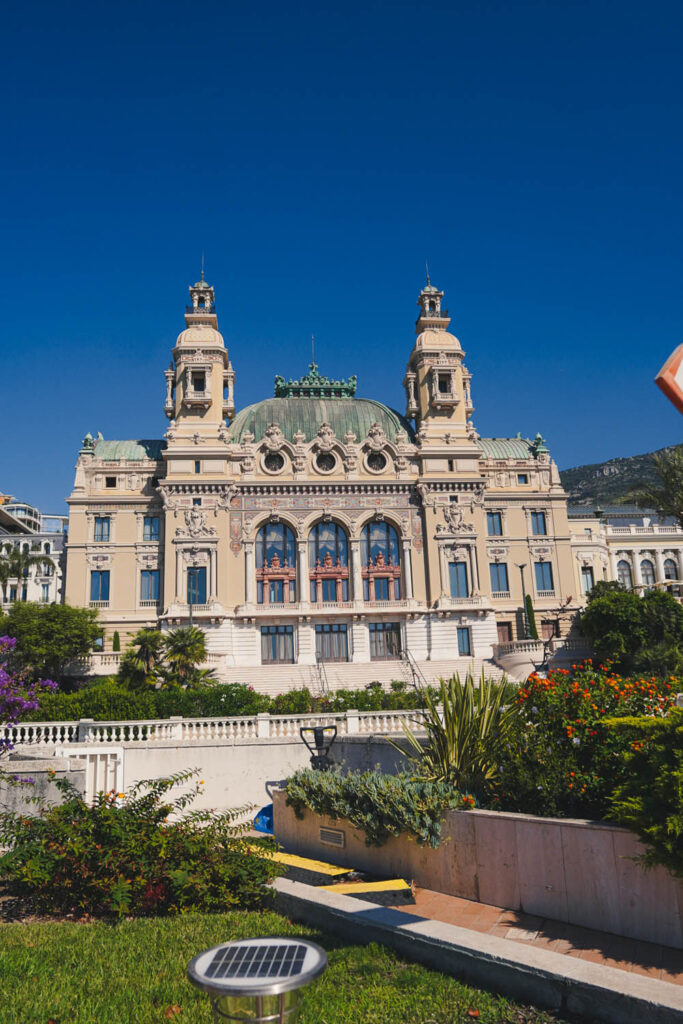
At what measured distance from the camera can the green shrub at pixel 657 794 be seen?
29.3 ft

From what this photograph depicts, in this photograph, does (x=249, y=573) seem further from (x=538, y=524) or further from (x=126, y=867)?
(x=126, y=867)

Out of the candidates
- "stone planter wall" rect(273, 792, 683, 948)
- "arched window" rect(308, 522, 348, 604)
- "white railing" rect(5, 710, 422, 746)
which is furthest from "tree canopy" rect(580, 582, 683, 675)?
"stone planter wall" rect(273, 792, 683, 948)

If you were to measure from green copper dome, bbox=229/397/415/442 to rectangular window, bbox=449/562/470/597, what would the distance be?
1086 centimetres

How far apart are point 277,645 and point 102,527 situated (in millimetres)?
15082

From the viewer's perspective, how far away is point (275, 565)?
2146 inches

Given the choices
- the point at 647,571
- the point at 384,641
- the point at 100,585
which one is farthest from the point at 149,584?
the point at 647,571

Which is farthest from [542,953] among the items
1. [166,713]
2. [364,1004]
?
[166,713]

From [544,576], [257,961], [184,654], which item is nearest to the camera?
[257,961]

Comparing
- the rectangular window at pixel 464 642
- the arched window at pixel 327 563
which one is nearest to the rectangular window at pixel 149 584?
the arched window at pixel 327 563

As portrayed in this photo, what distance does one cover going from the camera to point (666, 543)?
7525 cm

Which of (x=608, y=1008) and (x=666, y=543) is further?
(x=666, y=543)

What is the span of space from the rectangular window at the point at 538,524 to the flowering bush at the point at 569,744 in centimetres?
4660

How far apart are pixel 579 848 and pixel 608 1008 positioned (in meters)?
3.91

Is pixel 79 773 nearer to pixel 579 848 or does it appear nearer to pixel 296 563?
pixel 579 848
